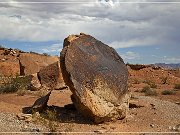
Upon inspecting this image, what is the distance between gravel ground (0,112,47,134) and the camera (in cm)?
1044

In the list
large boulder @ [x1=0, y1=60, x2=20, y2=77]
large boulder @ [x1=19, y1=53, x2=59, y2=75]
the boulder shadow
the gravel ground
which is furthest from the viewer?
large boulder @ [x1=0, y1=60, x2=20, y2=77]

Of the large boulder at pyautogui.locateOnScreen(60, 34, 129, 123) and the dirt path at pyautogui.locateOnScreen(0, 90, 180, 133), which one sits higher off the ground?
the large boulder at pyautogui.locateOnScreen(60, 34, 129, 123)

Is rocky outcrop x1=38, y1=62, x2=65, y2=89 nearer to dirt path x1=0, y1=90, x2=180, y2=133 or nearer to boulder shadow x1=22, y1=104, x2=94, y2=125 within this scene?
dirt path x1=0, y1=90, x2=180, y2=133

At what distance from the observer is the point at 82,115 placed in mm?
12047

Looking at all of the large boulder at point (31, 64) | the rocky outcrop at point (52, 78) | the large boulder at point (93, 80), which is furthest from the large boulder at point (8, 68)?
the large boulder at point (93, 80)

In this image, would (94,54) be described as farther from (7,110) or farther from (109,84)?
(7,110)

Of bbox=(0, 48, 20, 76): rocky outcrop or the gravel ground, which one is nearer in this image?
the gravel ground

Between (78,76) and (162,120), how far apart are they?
3136 mm

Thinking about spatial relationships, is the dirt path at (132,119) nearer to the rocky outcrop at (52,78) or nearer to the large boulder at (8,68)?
the rocky outcrop at (52,78)

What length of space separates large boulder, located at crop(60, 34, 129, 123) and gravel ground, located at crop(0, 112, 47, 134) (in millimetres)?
1597

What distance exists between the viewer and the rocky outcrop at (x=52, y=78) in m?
19.8

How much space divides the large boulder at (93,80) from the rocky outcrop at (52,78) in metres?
7.16

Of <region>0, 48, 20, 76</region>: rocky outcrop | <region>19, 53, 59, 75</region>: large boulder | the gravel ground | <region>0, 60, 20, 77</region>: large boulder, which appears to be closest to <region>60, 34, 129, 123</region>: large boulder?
the gravel ground

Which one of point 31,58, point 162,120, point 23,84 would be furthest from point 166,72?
point 162,120
